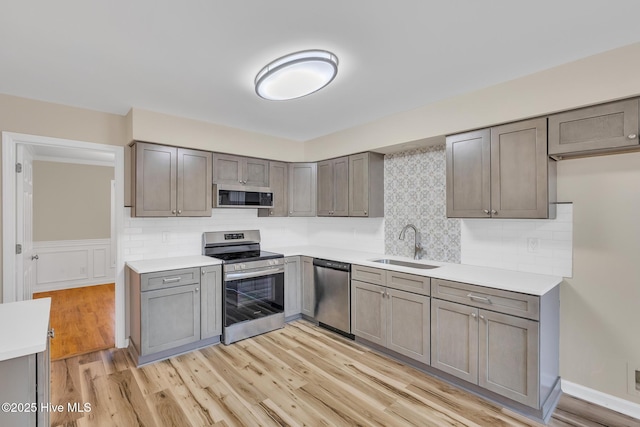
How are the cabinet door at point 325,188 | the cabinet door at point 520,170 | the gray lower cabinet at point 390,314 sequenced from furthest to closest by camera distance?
the cabinet door at point 325,188, the gray lower cabinet at point 390,314, the cabinet door at point 520,170

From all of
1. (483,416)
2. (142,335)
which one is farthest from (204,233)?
(483,416)

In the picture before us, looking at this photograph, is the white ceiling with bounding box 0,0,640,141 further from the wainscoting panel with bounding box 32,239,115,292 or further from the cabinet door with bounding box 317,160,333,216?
the wainscoting panel with bounding box 32,239,115,292

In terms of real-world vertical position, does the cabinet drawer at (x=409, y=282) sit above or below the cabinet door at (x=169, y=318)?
above

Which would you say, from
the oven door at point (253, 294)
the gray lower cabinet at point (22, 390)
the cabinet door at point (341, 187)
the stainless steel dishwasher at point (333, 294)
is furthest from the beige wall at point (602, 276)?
the gray lower cabinet at point (22, 390)

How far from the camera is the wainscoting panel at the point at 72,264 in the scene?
5.54 metres

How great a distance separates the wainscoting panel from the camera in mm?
5535

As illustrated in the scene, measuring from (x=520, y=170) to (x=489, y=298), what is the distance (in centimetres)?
104

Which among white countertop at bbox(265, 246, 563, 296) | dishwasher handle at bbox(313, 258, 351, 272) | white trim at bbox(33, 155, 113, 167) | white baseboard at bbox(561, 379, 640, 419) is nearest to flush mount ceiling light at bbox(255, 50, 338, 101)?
white countertop at bbox(265, 246, 563, 296)

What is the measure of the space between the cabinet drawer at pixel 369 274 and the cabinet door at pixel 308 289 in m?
0.72

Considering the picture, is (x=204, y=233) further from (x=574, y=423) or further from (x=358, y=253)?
(x=574, y=423)

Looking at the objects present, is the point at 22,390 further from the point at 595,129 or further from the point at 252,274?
the point at 595,129

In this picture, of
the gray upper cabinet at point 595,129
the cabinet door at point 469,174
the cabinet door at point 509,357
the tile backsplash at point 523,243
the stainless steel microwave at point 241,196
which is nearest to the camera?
the gray upper cabinet at point 595,129

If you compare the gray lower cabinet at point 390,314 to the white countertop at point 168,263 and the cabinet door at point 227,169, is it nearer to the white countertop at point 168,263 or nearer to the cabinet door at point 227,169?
the white countertop at point 168,263

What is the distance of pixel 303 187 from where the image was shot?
442 cm
